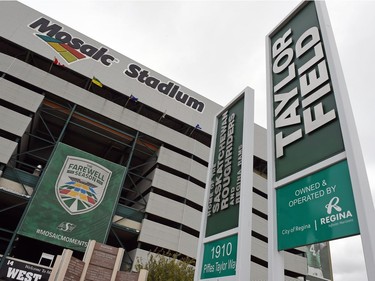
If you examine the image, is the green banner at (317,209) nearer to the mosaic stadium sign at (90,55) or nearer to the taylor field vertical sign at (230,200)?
the taylor field vertical sign at (230,200)

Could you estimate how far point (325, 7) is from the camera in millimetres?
5805

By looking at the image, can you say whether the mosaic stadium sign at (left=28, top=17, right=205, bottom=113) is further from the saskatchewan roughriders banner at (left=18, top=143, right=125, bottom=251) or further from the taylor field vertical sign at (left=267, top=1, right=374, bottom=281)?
the taylor field vertical sign at (left=267, top=1, right=374, bottom=281)

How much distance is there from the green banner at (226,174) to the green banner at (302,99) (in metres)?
1.71

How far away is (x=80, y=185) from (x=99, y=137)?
26.4 feet

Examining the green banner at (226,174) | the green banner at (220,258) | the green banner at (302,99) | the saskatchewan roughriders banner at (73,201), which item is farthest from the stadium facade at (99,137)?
the green banner at (302,99)

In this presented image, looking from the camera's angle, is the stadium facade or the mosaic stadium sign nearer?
the stadium facade

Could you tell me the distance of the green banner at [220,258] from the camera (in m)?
5.85

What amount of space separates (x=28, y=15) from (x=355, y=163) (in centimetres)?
3615

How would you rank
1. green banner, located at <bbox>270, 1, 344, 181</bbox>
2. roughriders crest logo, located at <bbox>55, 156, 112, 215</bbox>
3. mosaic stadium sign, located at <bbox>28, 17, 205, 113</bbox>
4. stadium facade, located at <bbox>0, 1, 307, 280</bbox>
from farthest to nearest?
mosaic stadium sign, located at <bbox>28, 17, 205, 113</bbox> → stadium facade, located at <bbox>0, 1, 307, 280</bbox> → roughriders crest logo, located at <bbox>55, 156, 112, 215</bbox> → green banner, located at <bbox>270, 1, 344, 181</bbox>

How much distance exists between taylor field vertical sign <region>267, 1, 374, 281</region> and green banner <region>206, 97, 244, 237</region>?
1634mm

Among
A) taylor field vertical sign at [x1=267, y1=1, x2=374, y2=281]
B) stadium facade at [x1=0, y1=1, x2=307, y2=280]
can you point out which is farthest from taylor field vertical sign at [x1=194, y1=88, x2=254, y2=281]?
stadium facade at [x1=0, y1=1, x2=307, y2=280]

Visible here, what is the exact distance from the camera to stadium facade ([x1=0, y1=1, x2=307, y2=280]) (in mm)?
26641

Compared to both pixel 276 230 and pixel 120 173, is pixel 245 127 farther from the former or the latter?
pixel 120 173

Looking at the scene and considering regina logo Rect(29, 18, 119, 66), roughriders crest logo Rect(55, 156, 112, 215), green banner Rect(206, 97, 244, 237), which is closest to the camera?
green banner Rect(206, 97, 244, 237)
